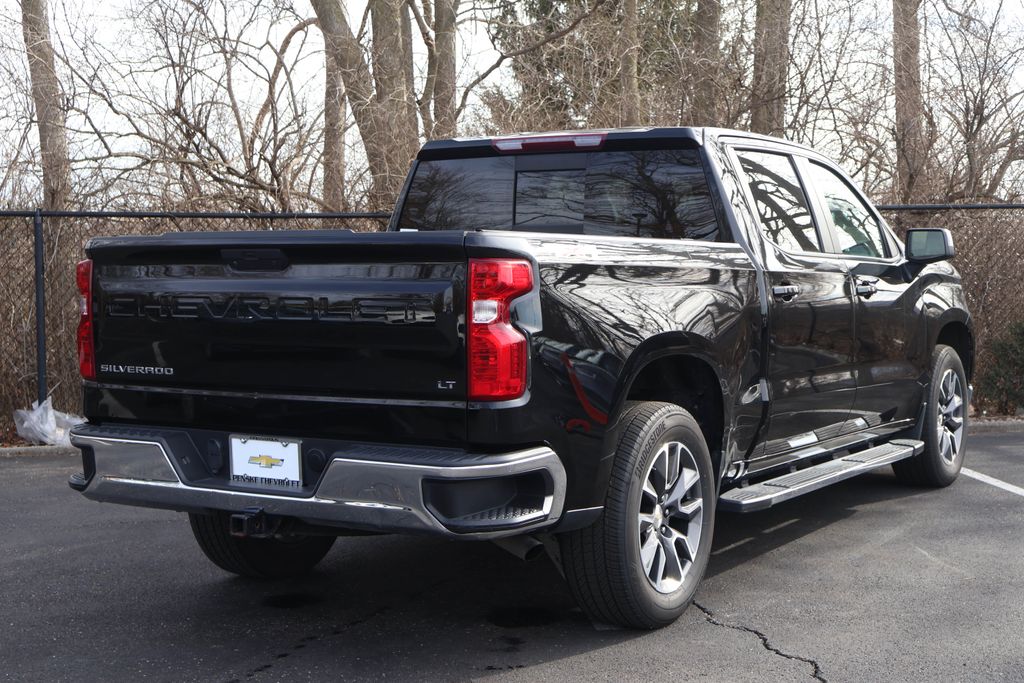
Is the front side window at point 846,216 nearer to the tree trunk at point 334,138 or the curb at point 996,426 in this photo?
the curb at point 996,426

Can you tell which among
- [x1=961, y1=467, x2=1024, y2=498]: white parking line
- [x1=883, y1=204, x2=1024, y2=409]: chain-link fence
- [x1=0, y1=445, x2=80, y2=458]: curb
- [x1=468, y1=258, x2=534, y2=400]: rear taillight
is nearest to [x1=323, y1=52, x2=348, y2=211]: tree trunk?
[x1=0, y1=445, x2=80, y2=458]: curb

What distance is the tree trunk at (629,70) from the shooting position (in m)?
12.3

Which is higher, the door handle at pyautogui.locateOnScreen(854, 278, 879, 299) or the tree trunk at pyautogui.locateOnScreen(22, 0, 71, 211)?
the tree trunk at pyautogui.locateOnScreen(22, 0, 71, 211)

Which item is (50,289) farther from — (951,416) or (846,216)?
(951,416)

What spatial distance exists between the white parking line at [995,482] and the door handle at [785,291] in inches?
103

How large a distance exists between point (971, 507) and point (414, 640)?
378cm

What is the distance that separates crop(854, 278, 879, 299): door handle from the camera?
19.3 ft

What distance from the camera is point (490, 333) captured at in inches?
144

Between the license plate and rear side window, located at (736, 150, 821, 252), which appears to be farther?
rear side window, located at (736, 150, 821, 252)

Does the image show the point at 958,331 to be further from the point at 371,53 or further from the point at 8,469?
the point at 371,53

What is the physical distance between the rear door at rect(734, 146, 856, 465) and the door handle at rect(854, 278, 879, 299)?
104 millimetres

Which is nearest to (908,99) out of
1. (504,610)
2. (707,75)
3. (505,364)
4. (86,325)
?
(707,75)

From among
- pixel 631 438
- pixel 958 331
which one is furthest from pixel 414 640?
pixel 958 331

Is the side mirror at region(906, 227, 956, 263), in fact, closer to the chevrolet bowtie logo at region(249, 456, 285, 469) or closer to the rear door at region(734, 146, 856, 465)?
the rear door at region(734, 146, 856, 465)
